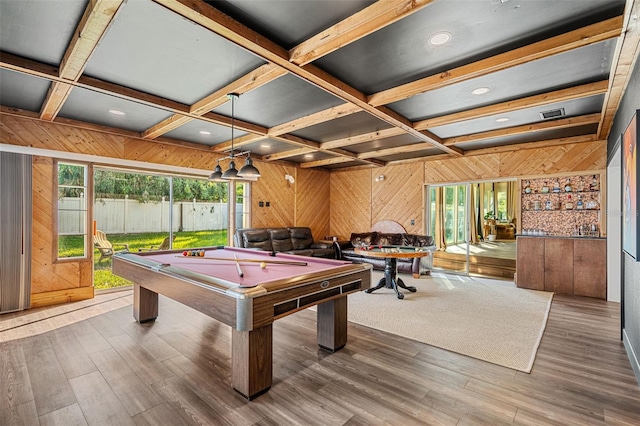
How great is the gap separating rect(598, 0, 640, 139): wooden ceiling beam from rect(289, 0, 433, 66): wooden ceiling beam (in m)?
1.47

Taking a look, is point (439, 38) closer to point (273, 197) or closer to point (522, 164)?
point (522, 164)

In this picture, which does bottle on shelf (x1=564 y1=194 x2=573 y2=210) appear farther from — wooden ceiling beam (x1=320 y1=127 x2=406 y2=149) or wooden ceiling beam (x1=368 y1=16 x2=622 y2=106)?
wooden ceiling beam (x1=368 y1=16 x2=622 y2=106)

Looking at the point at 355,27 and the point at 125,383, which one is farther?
the point at 125,383

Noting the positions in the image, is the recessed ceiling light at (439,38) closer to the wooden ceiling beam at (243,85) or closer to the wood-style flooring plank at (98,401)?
the wooden ceiling beam at (243,85)

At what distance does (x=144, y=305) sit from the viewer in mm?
3617

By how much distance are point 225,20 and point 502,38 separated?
7.25 feet

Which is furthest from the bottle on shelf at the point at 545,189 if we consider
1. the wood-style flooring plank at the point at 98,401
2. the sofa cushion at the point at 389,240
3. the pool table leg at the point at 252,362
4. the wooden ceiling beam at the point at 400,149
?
the wood-style flooring plank at the point at 98,401

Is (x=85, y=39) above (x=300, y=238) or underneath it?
above

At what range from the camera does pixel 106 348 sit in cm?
292

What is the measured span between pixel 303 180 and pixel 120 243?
4.53 metres

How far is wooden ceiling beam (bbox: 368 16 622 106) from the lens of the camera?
7.25 feet

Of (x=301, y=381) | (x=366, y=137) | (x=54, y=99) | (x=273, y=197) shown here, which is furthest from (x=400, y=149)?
(x=54, y=99)

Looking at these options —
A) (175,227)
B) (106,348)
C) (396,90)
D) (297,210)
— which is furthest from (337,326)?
(297,210)

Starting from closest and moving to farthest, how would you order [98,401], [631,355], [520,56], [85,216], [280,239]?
[98,401] → [520,56] → [631,355] → [85,216] → [280,239]
